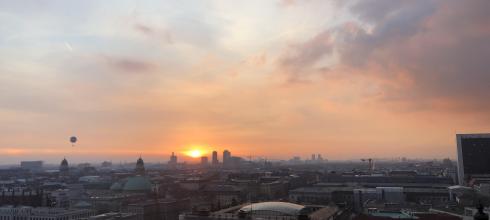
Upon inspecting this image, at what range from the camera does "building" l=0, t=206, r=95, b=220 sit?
123938mm

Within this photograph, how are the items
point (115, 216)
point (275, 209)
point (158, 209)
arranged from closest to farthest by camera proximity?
1. point (275, 209)
2. point (115, 216)
3. point (158, 209)

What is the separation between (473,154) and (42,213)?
168247 mm

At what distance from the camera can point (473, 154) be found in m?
191

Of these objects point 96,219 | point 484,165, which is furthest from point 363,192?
point 96,219

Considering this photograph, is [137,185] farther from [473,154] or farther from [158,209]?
[473,154]

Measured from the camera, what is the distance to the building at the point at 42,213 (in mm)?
123938

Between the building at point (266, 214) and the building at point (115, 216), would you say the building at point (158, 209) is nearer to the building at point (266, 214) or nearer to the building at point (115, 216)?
the building at point (115, 216)

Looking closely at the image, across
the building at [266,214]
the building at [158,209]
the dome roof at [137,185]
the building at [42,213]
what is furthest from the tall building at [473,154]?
the building at [42,213]

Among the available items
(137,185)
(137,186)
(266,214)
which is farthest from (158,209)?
(266,214)

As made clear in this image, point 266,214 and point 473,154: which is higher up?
point 473,154

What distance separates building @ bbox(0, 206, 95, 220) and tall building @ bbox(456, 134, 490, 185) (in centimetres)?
15132

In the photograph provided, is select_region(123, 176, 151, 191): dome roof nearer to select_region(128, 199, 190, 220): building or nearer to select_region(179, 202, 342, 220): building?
select_region(128, 199, 190, 220): building

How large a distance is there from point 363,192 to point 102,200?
102 m

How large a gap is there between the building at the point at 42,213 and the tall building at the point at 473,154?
496ft
